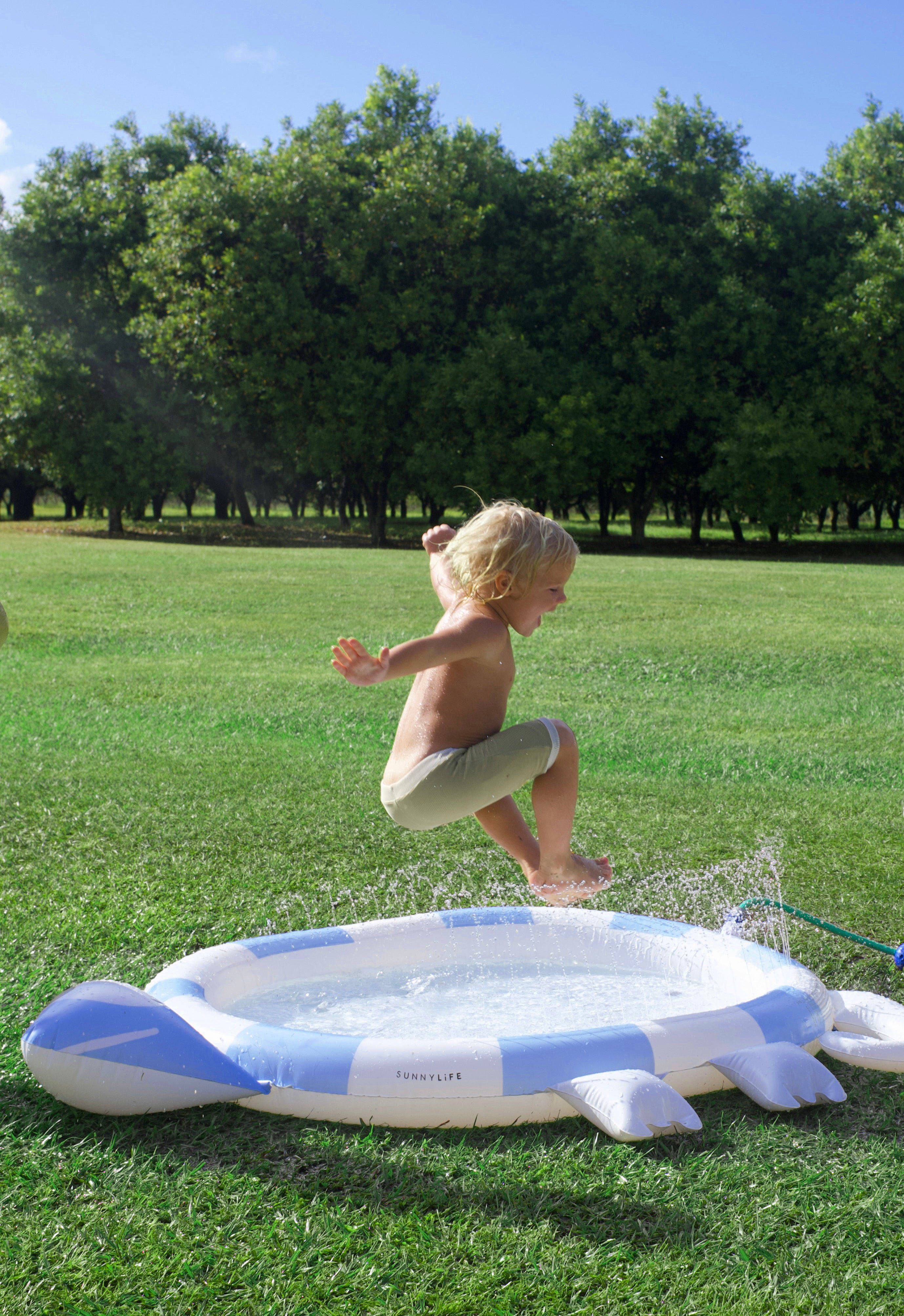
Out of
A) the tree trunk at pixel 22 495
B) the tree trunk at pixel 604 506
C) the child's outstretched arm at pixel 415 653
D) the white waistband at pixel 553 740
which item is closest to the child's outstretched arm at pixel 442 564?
the child's outstretched arm at pixel 415 653

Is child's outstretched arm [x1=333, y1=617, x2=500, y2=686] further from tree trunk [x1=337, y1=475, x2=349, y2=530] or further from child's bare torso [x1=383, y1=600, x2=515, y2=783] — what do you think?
tree trunk [x1=337, y1=475, x2=349, y2=530]

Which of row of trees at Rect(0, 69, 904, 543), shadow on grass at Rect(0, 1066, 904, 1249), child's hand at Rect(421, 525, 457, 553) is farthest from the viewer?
row of trees at Rect(0, 69, 904, 543)

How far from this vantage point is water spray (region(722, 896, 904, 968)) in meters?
4.57

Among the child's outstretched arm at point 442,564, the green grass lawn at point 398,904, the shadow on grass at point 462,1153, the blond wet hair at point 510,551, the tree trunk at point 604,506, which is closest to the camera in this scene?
the green grass lawn at point 398,904

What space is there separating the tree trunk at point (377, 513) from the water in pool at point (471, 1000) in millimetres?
28131

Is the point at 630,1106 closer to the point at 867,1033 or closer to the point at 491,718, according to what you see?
the point at 867,1033

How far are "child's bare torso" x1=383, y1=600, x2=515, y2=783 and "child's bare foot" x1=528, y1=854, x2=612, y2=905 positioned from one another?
0.57m

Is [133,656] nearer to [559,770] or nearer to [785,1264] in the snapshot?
[559,770]

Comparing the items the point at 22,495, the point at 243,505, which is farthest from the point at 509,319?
the point at 22,495

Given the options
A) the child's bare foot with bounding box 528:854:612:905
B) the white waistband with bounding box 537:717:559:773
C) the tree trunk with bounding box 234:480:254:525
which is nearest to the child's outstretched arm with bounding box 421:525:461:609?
the white waistband with bounding box 537:717:559:773

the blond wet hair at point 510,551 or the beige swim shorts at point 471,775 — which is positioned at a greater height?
the blond wet hair at point 510,551

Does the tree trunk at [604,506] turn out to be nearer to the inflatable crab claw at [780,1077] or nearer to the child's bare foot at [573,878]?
the child's bare foot at [573,878]

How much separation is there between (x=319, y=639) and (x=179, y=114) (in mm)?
29693

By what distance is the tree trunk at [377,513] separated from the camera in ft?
109
